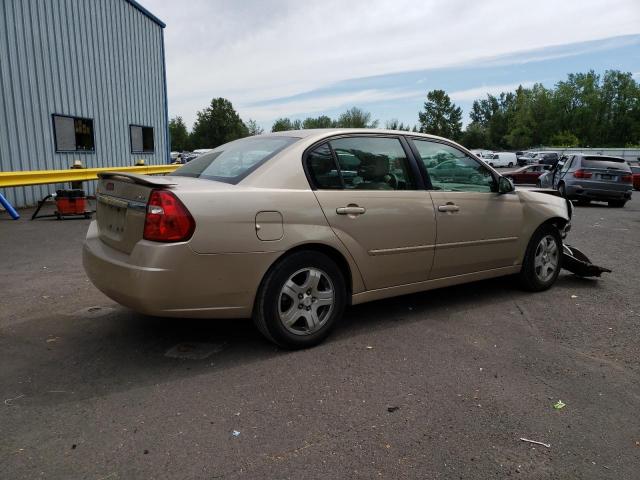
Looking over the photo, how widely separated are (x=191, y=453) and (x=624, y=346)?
3.29 meters

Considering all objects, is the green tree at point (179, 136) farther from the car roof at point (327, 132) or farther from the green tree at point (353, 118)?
the car roof at point (327, 132)

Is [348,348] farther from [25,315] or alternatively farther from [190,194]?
[25,315]

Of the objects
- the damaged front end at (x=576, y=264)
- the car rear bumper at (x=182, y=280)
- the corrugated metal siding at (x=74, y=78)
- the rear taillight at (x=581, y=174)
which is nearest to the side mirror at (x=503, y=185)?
the damaged front end at (x=576, y=264)

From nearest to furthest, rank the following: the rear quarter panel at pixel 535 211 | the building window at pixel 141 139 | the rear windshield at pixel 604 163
→ the rear quarter panel at pixel 535 211 < the rear windshield at pixel 604 163 < the building window at pixel 141 139

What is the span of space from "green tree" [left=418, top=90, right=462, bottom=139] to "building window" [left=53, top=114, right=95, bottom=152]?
338 feet


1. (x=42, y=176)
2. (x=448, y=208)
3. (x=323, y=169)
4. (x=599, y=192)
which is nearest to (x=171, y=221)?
(x=323, y=169)

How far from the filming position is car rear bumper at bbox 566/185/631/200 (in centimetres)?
1664

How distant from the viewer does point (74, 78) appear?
14.9 m

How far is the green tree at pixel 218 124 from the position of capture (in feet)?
260

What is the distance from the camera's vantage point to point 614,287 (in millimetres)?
5832

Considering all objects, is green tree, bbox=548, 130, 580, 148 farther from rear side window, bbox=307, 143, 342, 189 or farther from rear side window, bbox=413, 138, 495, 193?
rear side window, bbox=307, 143, 342, 189

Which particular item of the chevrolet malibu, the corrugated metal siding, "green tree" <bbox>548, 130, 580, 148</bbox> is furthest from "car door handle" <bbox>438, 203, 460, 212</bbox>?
"green tree" <bbox>548, 130, 580, 148</bbox>

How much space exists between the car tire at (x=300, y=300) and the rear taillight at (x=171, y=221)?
2.13 feet

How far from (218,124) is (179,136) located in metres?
9.60
